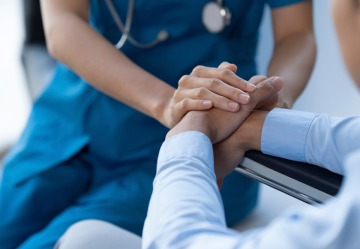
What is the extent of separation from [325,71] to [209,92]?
0.69 meters

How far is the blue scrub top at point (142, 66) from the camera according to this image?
1.15m

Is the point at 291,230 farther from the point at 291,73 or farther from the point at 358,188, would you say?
the point at 291,73

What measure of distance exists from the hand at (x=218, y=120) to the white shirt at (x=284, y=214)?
0.03 meters

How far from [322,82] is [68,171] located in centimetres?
66

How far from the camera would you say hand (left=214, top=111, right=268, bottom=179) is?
2.67 feet

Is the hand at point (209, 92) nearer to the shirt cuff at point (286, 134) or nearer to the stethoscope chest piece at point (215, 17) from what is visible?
the shirt cuff at point (286, 134)

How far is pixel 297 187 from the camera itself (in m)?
0.69

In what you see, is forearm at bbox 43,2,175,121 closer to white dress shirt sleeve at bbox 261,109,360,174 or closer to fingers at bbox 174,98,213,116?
fingers at bbox 174,98,213,116

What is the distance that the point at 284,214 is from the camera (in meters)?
0.59

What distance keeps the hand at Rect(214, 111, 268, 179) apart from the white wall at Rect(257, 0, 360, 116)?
0.59m

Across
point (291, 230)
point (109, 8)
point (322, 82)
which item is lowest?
point (322, 82)

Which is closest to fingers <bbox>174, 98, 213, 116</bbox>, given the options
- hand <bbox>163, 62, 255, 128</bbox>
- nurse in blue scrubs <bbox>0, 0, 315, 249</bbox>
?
hand <bbox>163, 62, 255, 128</bbox>

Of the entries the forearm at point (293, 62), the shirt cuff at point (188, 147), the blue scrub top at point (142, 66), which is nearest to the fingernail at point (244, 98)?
the shirt cuff at point (188, 147)

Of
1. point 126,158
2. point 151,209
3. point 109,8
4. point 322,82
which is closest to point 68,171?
point 126,158
